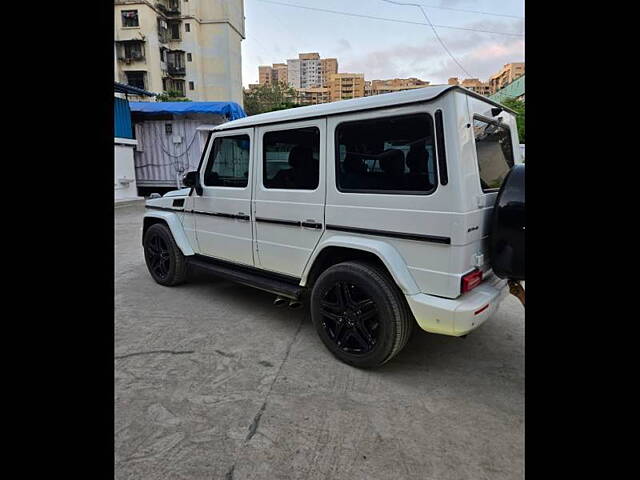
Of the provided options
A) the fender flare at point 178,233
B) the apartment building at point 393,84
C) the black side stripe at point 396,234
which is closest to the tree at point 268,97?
the apartment building at point 393,84

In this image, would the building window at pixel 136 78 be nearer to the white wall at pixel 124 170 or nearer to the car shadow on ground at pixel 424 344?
the white wall at pixel 124 170

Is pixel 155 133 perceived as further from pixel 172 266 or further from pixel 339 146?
pixel 339 146

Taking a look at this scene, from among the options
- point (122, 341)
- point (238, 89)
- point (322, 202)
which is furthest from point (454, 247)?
point (238, 89)

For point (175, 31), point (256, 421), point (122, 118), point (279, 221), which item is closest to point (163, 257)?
point (279, 221)

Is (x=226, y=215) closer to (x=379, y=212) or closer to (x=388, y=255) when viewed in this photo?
(x=379, y=212)

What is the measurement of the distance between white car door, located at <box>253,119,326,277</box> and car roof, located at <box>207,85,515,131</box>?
7cm

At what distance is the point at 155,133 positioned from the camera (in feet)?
51.4

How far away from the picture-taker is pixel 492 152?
10.4 ft

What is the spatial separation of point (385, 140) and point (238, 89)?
45.6 metres

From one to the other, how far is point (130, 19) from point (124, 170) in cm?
3190

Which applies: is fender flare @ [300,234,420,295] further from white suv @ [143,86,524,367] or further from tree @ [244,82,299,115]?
tree @ [244,82,299,115]

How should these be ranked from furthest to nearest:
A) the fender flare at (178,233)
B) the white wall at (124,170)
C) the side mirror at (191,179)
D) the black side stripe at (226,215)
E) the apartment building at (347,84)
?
the apartment building at (347,84) < the white wall at (124,170) < the fender flare at (178,233) < the side mirror at (191,179) < the black side stripe at (226,215)

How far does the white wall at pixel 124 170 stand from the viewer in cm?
1365
